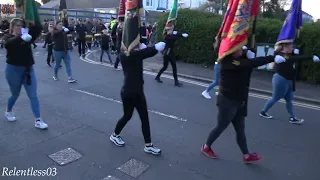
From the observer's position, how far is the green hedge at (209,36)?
10.5m

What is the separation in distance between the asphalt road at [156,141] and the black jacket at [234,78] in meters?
1.04

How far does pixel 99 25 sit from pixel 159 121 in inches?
663

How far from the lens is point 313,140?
5.42 m

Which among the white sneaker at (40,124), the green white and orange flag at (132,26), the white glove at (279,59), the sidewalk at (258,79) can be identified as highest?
the green white and orange flag at (132,26)

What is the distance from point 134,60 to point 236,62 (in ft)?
4.62

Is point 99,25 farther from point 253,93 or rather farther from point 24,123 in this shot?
point 24,123

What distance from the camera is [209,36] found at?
43.9ft

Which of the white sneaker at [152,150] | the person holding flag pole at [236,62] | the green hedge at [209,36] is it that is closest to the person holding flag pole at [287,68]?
the person holding flag pole at [236,62]

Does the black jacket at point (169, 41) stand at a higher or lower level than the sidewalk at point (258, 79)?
higher

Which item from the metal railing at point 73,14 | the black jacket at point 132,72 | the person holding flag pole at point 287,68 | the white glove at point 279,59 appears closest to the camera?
the white glove at point 279,59

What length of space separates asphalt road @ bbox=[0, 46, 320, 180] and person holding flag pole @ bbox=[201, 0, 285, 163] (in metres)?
0.63

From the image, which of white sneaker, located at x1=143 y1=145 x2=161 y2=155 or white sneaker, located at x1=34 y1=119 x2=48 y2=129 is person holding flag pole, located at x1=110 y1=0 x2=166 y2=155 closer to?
white sneaker, located at x1=143 y1=145 x2=161 y2=155

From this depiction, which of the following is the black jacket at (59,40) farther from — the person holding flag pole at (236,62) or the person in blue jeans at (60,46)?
the person holding flag pole at (236,62)

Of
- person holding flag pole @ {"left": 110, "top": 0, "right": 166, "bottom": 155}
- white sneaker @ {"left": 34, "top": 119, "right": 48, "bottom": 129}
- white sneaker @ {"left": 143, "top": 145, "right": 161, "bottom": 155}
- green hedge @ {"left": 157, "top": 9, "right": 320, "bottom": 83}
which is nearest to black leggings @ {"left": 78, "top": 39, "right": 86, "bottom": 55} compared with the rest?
green hedge @ {"left": 157, "top": 9, "right": 320, "bottom": 83}
